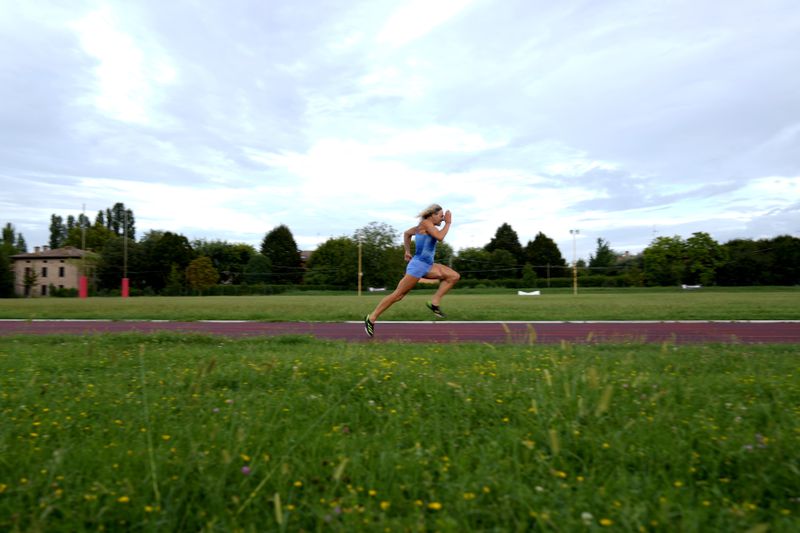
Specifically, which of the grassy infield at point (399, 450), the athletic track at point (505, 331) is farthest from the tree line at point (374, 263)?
the grassy infield at point (399, 450)

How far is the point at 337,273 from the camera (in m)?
89.4

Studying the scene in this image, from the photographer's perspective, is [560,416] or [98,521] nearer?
[98,521]

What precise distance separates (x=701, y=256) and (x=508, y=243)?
121 feet

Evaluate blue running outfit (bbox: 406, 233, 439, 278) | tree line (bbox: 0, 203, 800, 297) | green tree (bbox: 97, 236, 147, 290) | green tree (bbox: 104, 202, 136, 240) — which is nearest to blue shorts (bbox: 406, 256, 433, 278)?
blue running outfit (bbox: 406, 233, 439, 278)

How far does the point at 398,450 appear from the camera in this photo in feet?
9.42

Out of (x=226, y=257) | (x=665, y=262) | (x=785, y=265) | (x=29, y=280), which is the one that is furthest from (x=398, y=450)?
(x=226, y=257)

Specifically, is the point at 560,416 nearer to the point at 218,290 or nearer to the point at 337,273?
the point at 218,290

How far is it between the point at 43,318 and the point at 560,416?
15.8 m

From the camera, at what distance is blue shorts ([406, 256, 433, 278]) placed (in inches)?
322

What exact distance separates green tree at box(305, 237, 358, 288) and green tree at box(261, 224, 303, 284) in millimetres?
3274

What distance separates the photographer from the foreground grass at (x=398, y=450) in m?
2.21

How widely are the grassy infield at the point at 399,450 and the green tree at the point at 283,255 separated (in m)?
99.4

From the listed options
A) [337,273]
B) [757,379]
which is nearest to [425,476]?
[757,379]

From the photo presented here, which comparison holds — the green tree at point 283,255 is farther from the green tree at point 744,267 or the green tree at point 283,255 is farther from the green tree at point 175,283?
the green tree at point 744,267
